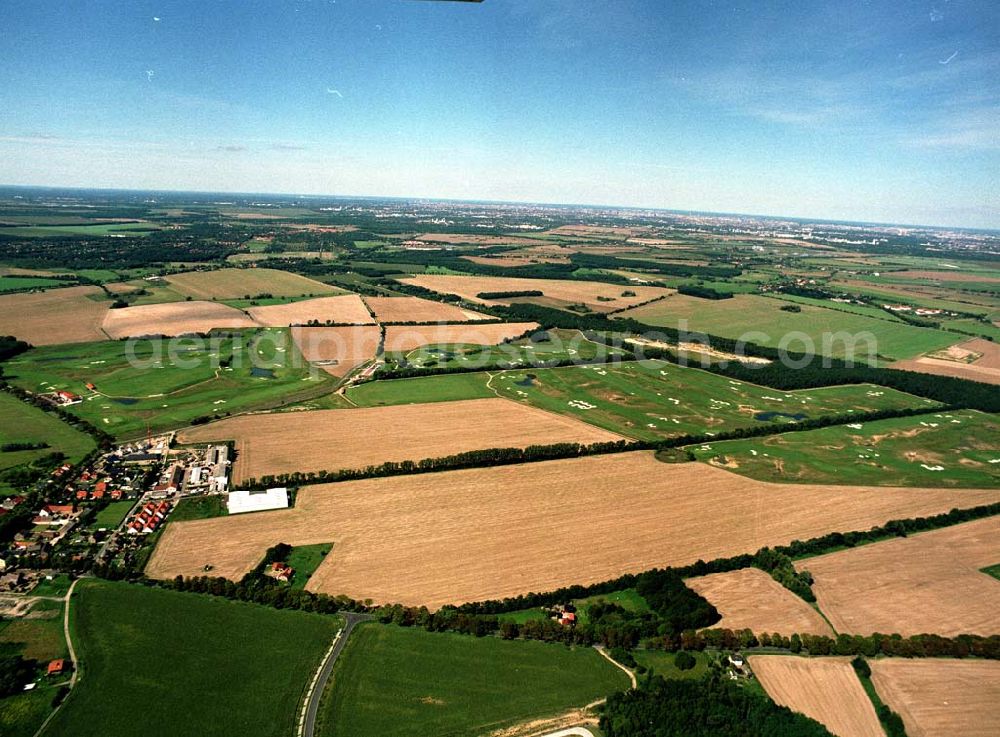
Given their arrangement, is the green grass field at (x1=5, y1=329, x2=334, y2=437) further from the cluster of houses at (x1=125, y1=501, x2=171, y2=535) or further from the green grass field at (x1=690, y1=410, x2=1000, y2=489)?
the green grass field at (x1=690, y1=410, x2=1000, y2=489)

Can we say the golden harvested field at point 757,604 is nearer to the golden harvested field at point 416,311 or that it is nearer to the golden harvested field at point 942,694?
the golden harvested field at point 942,694

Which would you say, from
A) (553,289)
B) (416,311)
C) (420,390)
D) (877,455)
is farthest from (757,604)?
(553,289)

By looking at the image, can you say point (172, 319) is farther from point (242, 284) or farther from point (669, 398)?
point (669, 398)

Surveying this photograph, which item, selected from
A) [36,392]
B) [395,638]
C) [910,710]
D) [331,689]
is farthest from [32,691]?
[36,392]

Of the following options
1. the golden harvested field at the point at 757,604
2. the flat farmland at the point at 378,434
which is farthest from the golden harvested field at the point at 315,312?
the golden harvested field at the point at 757,604

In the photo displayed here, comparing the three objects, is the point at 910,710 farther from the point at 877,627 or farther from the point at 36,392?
the point at 36,392

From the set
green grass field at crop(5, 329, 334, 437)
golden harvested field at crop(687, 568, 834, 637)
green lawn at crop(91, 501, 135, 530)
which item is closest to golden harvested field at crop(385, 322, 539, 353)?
green grass field at crop(5, 329, 334, 437)
